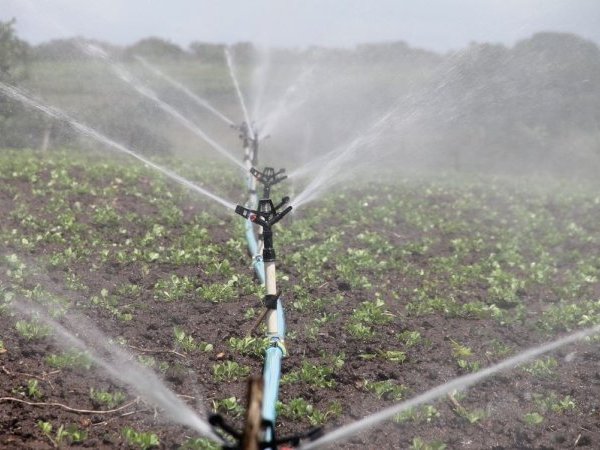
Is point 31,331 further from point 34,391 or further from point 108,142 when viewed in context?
point 108,142

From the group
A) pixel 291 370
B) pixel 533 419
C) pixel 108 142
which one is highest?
pixel 108 142

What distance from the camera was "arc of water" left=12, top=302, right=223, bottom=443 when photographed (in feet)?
19.0

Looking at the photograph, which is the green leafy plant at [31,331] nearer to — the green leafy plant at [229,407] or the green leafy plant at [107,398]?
the green leafy plant at [107,398]

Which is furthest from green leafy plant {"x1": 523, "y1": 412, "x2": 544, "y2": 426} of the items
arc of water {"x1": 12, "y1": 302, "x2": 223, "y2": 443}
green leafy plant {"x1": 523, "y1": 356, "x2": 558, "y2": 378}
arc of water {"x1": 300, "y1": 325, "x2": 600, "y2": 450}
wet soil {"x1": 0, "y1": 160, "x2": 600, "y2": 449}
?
arc of water {"x1": 12, "y1": 302, "x2": 223, "y2": 443}

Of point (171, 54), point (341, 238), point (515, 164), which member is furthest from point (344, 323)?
point (171, 54)

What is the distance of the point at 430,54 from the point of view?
1464 inches

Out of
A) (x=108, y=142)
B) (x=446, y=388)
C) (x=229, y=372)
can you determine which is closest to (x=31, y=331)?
(x=229, y=372)

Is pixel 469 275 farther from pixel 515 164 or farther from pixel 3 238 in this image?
pixel 515 164

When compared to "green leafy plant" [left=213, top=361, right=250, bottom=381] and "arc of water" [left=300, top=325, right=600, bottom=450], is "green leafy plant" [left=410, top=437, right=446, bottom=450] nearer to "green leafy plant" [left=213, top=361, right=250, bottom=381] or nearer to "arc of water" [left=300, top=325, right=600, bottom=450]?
"arc of water" [left=300, top=325, right=600, bottom=450]

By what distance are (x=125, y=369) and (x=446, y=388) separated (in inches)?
133

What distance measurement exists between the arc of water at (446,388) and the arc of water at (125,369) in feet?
3.64

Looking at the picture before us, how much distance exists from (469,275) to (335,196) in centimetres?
541

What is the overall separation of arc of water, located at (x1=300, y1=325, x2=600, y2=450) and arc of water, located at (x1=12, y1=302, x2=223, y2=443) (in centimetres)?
111

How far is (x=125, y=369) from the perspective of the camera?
21.4 ft
